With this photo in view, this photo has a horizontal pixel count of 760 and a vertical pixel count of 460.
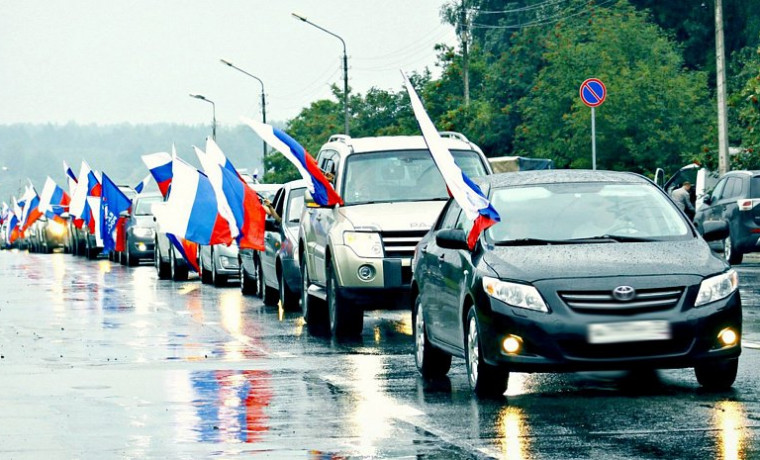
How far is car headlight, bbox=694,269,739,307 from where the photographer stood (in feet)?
36.0

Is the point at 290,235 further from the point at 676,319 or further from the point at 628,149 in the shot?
the point at 628,149

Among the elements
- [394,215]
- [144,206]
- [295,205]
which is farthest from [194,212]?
[144,206]

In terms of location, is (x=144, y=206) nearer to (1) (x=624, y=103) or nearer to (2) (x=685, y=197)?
(2) (x=685, y=197)

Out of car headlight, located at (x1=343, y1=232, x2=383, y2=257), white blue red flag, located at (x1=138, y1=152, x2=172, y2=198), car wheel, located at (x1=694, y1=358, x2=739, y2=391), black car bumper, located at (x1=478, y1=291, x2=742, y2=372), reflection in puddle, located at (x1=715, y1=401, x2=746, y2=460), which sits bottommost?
reflection in puddle, located at (x1=715, y1=401, x2=746, y2=460)

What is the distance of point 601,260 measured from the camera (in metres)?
11.1

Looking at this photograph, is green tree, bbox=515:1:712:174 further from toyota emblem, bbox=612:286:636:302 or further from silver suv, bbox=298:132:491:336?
toyota emblem, bbox=612:286:636:302

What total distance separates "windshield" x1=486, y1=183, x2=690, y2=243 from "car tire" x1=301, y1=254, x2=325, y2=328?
6.89 m

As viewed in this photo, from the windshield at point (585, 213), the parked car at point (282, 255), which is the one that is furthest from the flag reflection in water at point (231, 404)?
the parked car at point (282, 255)

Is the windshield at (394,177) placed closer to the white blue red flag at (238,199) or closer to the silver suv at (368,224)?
the silver suv at (368,224)

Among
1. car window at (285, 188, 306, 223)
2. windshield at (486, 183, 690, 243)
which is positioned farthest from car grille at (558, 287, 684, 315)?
car window at (285, 188, 306, 223)

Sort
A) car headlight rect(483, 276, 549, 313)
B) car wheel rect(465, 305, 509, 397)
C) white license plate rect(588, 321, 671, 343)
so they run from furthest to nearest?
car wheel rect(465, 305, 509, 397) → car headlight rect(483, 276, 549, 313) → white license plate rect(588, 321, 671, 343)

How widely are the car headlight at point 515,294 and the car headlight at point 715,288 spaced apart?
998mm

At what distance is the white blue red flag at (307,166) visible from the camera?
59.4 feet

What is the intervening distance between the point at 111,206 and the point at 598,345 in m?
36.4
